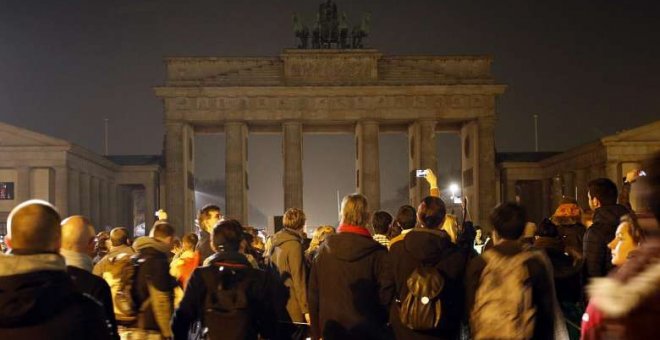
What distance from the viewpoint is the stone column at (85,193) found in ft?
185

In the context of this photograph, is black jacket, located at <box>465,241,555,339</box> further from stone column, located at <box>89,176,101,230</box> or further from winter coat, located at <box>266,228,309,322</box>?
stone column, located at <box>89,176,101,230</box>

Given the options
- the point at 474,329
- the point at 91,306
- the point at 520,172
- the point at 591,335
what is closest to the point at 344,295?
the point at 474,329

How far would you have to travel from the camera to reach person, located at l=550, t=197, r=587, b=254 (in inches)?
378

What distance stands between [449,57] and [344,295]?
57588 millimetres

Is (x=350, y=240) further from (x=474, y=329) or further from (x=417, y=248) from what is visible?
(x=474, y=329)

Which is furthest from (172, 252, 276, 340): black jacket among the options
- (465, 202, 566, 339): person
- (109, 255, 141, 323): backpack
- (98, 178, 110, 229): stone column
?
(98, 178, 110, 229): stone column

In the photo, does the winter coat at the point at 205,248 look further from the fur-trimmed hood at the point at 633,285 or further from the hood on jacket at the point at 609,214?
the fur-trimmed hood at the point at 633,285

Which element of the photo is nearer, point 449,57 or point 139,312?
point 139,312

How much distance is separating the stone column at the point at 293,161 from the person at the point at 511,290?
56.2 m

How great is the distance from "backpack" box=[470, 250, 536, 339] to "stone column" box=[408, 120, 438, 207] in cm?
5467

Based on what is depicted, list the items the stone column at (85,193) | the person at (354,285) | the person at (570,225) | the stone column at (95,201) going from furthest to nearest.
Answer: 1. the stone column at (95,201)
2. the stone column at (85,193)
3. the person at (570,225)
4. the person at (354,285)

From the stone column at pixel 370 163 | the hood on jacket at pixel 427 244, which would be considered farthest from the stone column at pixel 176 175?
the hood on jacket at pixel 427 244

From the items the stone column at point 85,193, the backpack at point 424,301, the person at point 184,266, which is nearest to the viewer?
the backpack at point 424,301

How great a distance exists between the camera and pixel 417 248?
7.22 m
